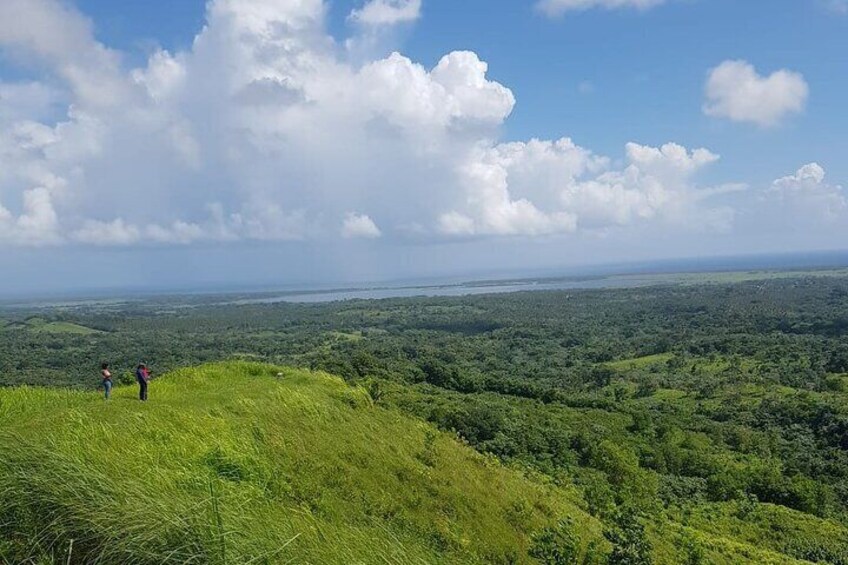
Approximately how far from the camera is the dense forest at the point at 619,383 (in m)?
27.3

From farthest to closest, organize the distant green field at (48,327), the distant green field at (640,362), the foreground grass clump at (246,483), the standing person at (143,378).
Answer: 1. the distant green field at (48,327)
2. the distant green field at (640,362)
3. the standing person at (143,378)
4. the foreground grass clump at (246,483)

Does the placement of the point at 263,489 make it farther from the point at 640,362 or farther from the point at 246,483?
the point at 640,362

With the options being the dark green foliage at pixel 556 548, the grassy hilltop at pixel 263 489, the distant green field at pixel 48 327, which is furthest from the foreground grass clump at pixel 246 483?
the distant green field at pixel 48 327

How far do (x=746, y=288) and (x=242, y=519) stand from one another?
676 ft

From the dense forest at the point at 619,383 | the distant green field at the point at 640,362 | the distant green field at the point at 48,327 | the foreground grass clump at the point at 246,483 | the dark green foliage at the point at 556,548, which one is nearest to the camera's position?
the foreground grass clump at the point at 246,483

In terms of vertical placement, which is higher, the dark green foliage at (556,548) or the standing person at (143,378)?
the standing person at (143,378)

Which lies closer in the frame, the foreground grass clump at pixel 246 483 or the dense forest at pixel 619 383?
the foreground grass clump at pixel 246 483

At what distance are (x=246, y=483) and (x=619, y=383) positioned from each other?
Result: 69.8 m

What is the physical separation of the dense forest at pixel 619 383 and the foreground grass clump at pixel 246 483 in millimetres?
2334

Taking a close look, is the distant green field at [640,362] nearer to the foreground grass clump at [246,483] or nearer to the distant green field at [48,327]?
the foreground grass clump at [246,483]

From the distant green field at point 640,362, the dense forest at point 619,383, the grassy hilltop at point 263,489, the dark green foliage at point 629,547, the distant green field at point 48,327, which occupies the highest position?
the grassy hilltop at point 263,489

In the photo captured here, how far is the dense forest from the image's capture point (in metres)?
27.3

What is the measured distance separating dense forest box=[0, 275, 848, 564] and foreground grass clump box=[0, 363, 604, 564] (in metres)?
2.33

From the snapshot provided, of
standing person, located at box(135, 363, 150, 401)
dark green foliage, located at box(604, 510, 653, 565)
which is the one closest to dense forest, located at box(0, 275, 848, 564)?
dark green foliage, located at box(604, 510, 653, 565)
